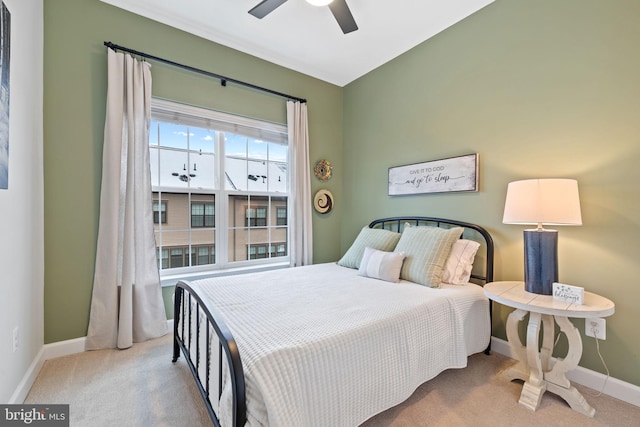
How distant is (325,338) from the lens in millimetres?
1325

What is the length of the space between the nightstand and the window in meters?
2.47

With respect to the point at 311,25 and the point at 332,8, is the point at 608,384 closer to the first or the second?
the point at 332,8

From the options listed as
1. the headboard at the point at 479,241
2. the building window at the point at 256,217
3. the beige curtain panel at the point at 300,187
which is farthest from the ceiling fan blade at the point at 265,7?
the headboard at the point at 479,241

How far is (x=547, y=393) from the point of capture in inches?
72.9

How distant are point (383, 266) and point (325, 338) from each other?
1205 mm

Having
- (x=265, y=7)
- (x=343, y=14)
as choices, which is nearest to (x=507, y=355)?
(x=343, y=14)

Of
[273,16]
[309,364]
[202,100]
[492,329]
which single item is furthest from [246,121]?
[492,329]

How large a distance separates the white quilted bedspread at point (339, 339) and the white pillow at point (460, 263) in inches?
5.0

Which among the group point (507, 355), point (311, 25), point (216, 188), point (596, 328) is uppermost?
point (311, 25)

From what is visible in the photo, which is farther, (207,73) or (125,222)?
(207,73)

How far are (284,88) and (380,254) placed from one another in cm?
233

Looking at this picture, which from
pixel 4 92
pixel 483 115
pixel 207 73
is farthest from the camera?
pixel 207 73

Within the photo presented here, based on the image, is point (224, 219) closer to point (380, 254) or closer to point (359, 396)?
point (380, 254)

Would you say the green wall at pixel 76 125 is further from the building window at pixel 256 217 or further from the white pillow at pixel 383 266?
the white pillow at pixel 383 266
